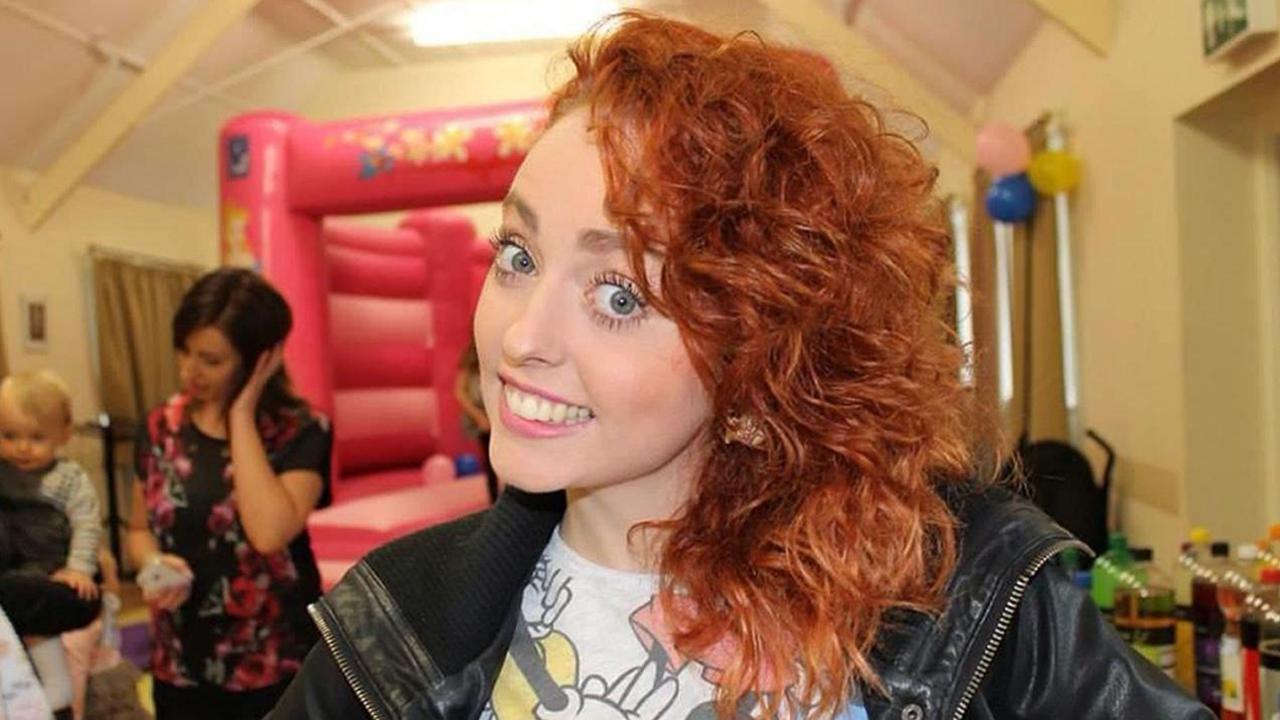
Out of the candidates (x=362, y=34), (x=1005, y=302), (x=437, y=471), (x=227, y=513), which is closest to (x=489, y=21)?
(x=362, y=34)

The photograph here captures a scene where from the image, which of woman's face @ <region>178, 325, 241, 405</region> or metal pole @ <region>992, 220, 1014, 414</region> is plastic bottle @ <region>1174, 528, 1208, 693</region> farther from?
Answer: metal pole @ <region>992, 220, 1014, 414</region>

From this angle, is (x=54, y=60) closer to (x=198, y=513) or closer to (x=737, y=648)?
(x=198, y=513)

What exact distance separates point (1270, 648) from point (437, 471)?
4482mm

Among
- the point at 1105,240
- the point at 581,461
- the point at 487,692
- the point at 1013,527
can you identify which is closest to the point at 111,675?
the point at 487,692

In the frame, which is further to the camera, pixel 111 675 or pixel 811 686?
pixel 111 675

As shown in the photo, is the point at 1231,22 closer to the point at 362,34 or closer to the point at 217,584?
the point at 217,584

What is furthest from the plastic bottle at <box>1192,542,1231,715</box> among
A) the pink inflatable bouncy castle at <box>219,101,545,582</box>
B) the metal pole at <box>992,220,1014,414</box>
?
the pink inflatable bouncy castle at <box>219,101,545,582</box>

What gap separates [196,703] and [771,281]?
159 cm

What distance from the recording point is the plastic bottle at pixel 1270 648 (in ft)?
6.16

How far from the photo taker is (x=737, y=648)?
0.92m

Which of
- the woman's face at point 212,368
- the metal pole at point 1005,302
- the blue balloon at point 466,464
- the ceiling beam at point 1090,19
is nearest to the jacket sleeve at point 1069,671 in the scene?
the woman's face at point 212,368

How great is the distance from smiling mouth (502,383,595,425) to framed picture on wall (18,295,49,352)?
6386 mm

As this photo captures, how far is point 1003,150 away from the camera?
3854 mm

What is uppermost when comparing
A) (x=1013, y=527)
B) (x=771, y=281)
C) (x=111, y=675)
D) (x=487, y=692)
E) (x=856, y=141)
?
(x=856, y=141)
